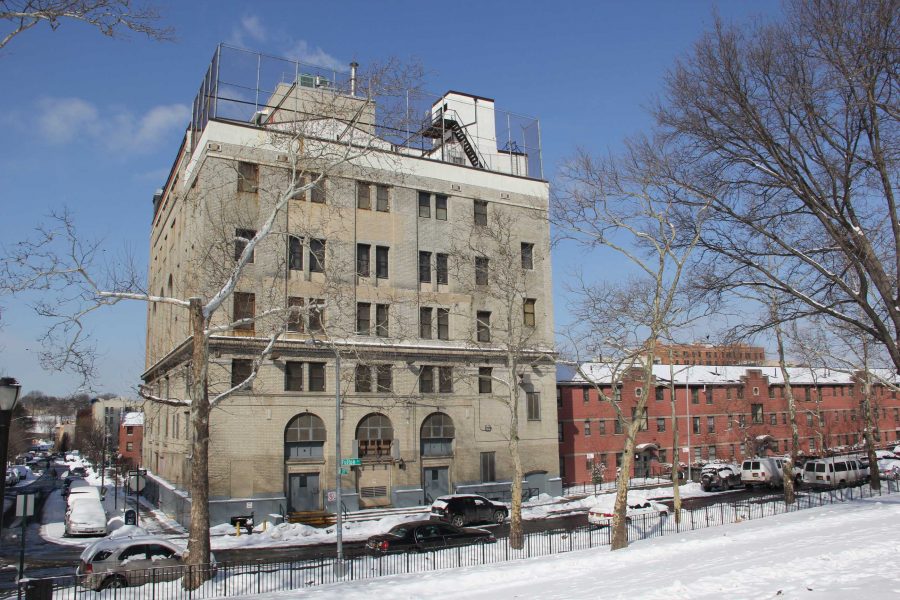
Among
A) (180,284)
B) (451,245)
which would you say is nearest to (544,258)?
(451,245)

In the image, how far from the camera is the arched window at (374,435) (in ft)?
127

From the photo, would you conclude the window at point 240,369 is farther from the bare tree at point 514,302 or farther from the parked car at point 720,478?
the parked car at point 720,478

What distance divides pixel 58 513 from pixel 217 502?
859 inches

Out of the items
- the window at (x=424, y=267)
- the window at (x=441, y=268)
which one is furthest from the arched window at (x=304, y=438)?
the window at (x=441, y=268)

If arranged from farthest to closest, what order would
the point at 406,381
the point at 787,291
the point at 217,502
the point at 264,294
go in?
the point at 406,381 < the point at 264,294 < the point at 217,502 < the point at 787,291

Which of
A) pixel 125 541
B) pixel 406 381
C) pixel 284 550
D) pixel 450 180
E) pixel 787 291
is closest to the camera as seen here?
pixel 787 291

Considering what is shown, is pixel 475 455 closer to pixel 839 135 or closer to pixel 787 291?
pixel 787 291

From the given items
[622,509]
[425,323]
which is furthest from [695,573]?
[425,323]

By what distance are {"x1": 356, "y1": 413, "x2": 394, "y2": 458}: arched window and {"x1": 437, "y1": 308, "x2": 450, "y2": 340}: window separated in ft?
21.1

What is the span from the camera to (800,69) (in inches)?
643

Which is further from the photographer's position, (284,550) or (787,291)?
(284,550)

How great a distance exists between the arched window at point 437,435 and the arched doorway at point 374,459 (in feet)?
8.01

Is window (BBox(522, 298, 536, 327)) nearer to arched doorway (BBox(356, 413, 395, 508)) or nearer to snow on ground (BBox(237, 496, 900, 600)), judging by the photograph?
arched doorway (BBox(356, 413, 395, 508))

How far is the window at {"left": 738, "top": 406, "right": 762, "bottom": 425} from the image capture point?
218ft
